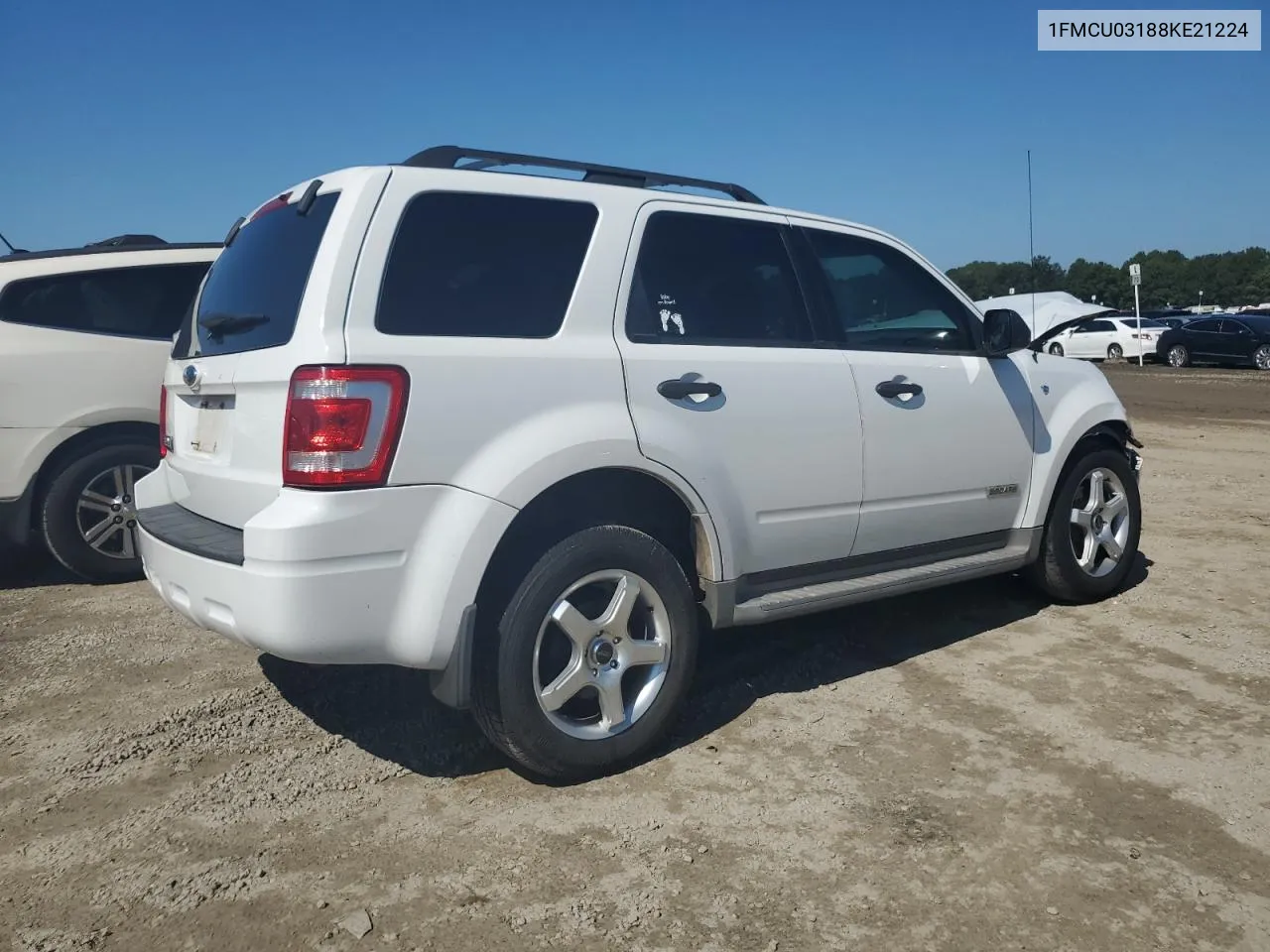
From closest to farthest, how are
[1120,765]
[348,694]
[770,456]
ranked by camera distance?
[1120,765], [770,456], [348,694]

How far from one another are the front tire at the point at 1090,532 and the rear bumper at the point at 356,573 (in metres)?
3.10

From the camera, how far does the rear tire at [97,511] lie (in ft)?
18.0

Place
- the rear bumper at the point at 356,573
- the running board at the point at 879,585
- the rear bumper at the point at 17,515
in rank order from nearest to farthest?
the rear bumper at the point at 356,573
the running board at the point at 879,585
the rear bumper at the point at 17,515

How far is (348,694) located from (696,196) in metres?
2.35

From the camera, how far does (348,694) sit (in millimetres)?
4008

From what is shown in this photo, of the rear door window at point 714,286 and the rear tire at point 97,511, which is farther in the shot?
the rear tire at point 97,511

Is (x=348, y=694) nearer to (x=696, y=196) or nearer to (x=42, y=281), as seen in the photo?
(x=696, y=196)

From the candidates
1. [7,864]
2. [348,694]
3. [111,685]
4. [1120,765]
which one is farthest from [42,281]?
[1120,765]

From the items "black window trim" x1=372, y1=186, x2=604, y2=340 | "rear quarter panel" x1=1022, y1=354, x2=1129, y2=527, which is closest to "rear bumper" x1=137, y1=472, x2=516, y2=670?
"black window trim" x1=372, y1=186, x2=604, y2=340

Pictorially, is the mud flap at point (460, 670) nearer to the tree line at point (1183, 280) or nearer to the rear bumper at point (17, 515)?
the rear bumper at point (17, 515)

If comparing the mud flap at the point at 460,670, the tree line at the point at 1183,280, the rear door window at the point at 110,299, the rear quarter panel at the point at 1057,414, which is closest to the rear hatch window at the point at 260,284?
the mud flap at the point at 460,670

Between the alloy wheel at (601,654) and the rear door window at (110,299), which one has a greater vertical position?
the rear door window at (110,299)

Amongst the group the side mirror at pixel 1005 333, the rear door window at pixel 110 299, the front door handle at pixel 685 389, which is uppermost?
the rear door window at pixel 110 299

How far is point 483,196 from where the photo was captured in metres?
3.20
